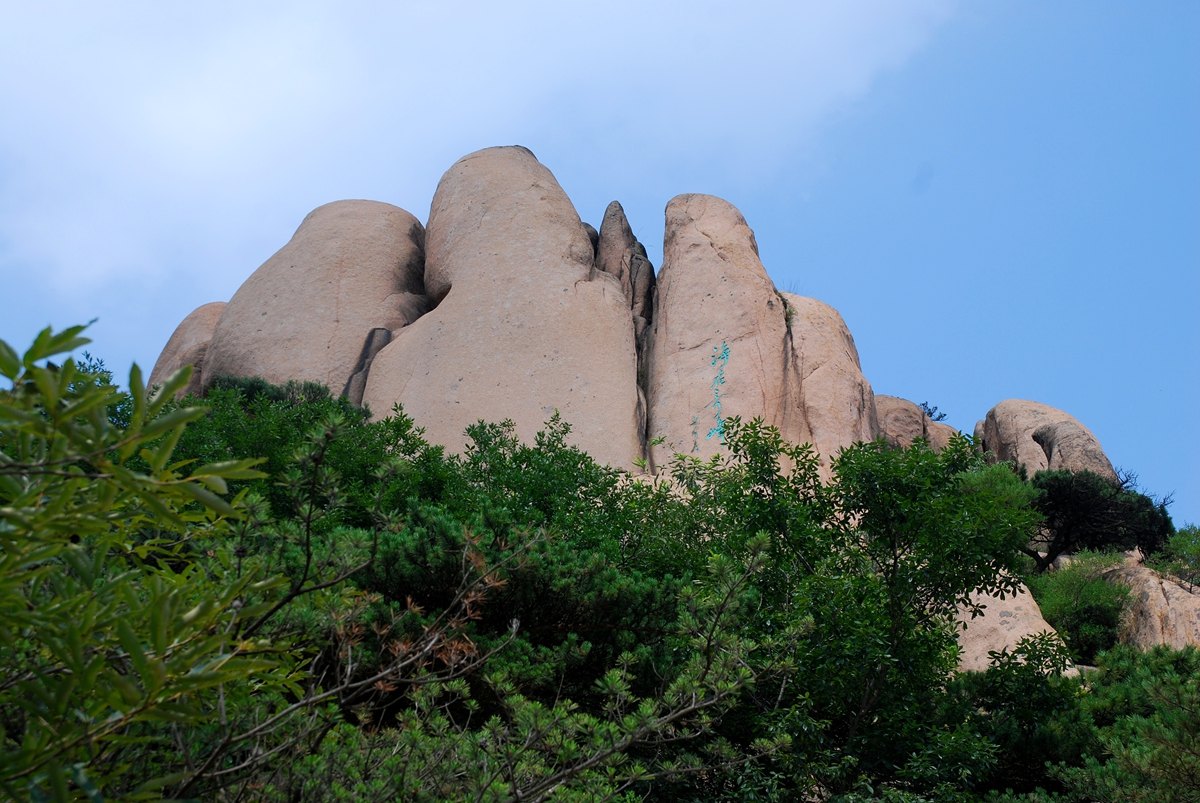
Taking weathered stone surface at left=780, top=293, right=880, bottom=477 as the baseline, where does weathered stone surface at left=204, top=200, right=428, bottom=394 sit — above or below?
above

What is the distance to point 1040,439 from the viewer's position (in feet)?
109

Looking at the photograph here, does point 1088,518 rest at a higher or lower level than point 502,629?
higher

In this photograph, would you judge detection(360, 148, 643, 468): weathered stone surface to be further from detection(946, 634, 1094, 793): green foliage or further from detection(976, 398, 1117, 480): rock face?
detection(976, 398, 1117, 480): rock face

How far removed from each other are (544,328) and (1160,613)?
11.7 metres

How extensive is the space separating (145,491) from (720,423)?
57.5ft

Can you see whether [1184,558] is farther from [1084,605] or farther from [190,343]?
[190,343]

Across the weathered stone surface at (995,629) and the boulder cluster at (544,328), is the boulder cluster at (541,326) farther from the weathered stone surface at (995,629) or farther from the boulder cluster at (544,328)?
the weathered stone surface at (995,629)

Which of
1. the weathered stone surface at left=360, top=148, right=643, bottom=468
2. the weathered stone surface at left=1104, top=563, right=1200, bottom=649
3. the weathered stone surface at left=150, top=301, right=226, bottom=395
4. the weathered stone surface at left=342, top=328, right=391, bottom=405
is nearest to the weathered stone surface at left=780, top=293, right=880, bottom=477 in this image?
the weathered stone surface at left=360, top=148, right=643, bottom=468

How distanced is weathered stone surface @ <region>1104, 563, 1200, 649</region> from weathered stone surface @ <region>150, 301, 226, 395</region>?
1887 centimetres

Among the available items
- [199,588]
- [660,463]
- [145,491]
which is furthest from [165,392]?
[660,463]

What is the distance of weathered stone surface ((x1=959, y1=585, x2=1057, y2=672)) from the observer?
17641 millimetres

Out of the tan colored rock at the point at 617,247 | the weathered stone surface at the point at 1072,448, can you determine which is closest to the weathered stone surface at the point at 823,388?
the tan colored rock at the point at 617,247

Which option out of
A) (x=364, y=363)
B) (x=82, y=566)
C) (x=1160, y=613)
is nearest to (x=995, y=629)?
(x=1160, y=613)

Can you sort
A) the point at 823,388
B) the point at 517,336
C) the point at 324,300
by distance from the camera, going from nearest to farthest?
the point at 823,388 < the point at 517,336 < the point at 324,300
